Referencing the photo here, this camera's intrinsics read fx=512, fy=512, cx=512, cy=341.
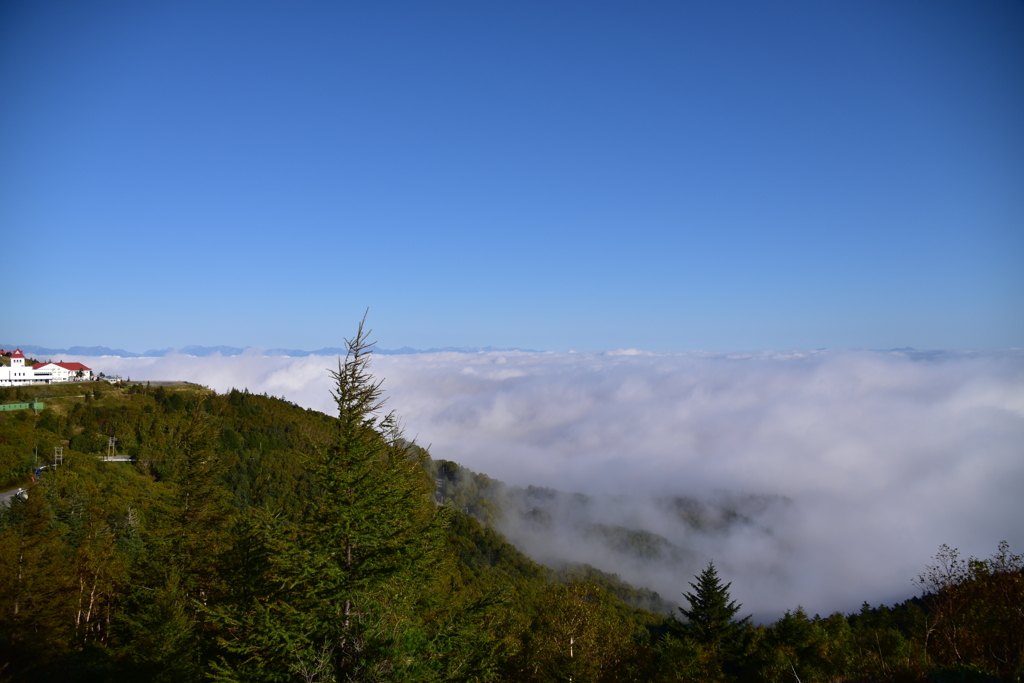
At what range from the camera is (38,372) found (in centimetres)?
11562

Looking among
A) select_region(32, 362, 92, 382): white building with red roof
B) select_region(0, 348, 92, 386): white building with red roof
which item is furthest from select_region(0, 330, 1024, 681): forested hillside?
select_region(32, 362, 92, 382): white building with red roof

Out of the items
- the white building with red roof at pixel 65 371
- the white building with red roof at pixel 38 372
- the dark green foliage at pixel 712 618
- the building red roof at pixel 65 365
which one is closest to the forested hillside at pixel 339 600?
the dark green foliage at pixel 712 618

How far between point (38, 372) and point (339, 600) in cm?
14770

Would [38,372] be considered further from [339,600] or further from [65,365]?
[339,600]

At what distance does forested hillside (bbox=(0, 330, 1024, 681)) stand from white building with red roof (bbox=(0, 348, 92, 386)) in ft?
227

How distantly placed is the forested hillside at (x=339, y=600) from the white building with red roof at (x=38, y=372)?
6908 cm

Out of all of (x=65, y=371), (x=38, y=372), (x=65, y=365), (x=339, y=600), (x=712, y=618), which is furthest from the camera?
(x=65, y=365)

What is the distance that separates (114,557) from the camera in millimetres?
31562

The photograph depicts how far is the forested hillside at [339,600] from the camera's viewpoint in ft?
33.7

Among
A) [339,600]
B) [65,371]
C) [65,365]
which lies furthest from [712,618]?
[65,365]

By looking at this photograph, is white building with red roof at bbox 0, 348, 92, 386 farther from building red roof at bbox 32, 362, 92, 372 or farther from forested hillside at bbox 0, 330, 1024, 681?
forested hillside at bbox 0, 330, 1024, 681

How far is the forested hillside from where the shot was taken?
10258 mm

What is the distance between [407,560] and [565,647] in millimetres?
18286

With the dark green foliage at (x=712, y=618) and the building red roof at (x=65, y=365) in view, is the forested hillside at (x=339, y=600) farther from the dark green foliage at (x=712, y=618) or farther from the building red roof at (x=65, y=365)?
the building red roof at (x=65, y=365)
